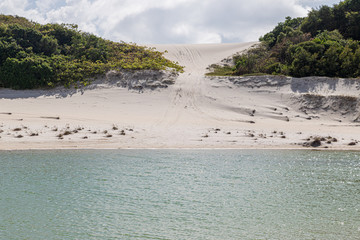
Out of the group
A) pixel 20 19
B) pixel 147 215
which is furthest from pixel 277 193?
pixel 20 19

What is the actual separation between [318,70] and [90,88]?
17.8 metres

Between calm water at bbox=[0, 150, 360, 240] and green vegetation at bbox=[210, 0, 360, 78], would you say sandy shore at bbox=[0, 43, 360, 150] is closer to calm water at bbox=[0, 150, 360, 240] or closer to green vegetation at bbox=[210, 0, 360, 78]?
green vegetation at bbox=[210, 0, 360, 78]

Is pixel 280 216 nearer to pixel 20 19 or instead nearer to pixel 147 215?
pixel 147 215

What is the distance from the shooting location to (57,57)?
29000 mm

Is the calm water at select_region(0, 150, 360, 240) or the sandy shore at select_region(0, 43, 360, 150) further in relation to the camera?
the sandy shore at select_region(0, 43, 360, 150)

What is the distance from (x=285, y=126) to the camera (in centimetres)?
2130

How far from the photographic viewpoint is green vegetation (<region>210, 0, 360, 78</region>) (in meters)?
27.9

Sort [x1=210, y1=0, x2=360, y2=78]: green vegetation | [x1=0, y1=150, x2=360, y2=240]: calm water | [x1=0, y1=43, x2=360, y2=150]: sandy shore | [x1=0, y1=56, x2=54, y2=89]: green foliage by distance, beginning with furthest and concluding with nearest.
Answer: [x1=210, y1=0, x2=360, y2=78]: green vegetation, [x1=0, y1=56, x2=54, y2=89]: green foliage, [x1=0, y1=43, x2=360, y2=150]: sandy shore, [x1=0, y1=150, x2=360, y2=240]: calm water

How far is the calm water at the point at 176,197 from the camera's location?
723 centimetres

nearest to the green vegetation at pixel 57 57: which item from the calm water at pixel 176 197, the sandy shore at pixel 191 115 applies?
the sandy shore at pixel 191 115

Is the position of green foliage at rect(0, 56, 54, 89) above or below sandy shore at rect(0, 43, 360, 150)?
above

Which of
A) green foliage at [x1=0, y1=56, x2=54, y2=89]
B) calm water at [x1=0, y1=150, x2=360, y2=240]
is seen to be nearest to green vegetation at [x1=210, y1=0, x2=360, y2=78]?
calm water at [x1=0, y1=150, x2=360, y2=240]

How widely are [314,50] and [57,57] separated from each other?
20.9m

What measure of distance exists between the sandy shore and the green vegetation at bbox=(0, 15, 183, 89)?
1290 mm
